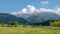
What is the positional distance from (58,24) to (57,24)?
443mm

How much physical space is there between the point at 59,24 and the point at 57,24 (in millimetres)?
853

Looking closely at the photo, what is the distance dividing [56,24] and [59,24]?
130 cm

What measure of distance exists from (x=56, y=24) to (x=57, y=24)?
467 mm

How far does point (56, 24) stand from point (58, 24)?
91cm

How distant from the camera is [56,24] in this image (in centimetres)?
7644

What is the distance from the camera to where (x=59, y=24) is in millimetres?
76000

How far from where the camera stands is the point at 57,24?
76.2 metres

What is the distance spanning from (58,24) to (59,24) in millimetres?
431
